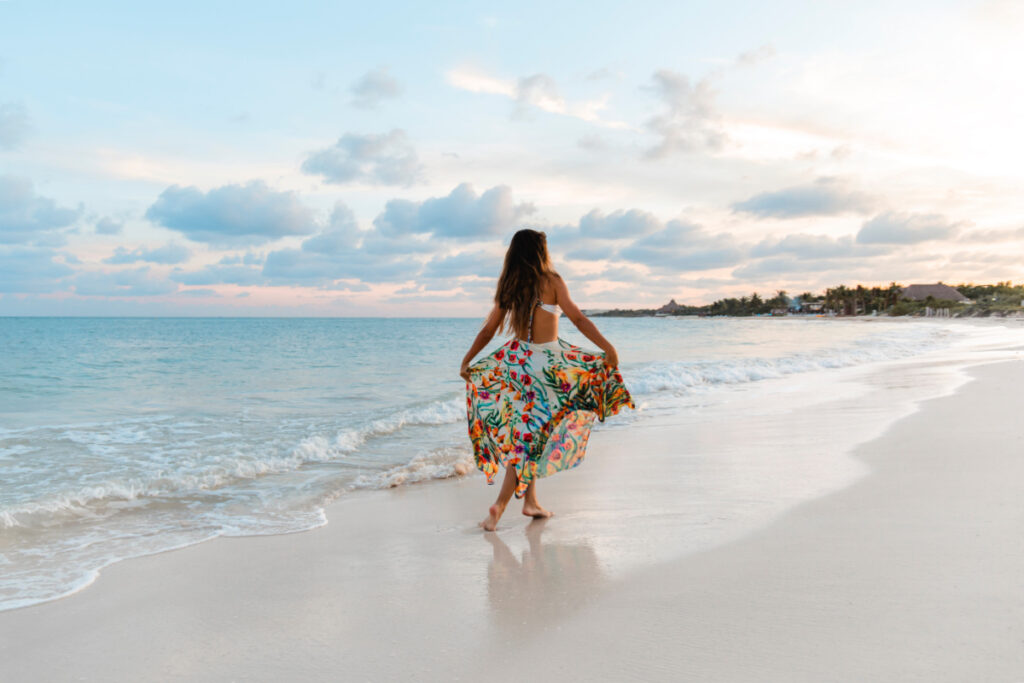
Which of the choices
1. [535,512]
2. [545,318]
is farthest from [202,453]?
[545,318]

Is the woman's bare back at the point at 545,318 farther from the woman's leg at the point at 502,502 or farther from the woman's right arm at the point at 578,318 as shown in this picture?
the woman's leg at the point at 502,502

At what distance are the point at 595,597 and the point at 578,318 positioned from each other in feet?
5.97

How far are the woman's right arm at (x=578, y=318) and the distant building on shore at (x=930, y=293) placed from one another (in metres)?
125

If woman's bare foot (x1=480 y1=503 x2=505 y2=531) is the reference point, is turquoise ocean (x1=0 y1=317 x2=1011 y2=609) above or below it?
below

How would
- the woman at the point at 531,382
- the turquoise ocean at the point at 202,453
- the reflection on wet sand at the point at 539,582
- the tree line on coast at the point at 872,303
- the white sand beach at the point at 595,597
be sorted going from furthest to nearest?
the tree line on coast at the point at 872,303, the turquoise ocean at the point at 202,453, the woman at the point at 531,382, the reflection on wet sand at the point at 539,582, the white sand beach at the point at 595,597

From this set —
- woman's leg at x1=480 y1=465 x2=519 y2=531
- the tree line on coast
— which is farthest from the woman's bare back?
the tree line on coast

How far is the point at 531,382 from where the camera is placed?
4.45m

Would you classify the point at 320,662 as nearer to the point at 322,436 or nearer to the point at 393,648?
the point at 393,648

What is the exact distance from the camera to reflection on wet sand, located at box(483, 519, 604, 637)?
2.94 meters

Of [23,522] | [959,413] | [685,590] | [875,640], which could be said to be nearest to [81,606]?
[23,522]

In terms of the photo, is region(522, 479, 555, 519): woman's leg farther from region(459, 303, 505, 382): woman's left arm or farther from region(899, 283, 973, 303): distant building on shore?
region(899, 283, 973, 303): distant building on shore

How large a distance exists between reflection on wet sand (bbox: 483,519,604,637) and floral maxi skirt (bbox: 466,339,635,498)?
613 mm

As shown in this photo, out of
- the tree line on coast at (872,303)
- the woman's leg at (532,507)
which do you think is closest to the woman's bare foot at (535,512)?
the woman's leg at (532,507)

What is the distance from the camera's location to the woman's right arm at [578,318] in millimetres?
4251
